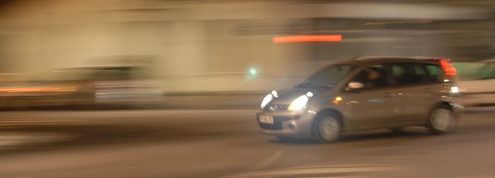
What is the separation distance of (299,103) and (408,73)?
2261mm

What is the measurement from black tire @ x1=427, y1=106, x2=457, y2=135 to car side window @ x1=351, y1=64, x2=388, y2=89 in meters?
1.28

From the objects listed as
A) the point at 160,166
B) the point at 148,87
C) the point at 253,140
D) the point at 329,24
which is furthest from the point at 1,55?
the point at 160,166

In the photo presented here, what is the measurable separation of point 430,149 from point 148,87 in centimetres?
1137

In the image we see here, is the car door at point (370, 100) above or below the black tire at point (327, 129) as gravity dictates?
above

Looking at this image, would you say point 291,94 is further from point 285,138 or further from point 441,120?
point 441,120

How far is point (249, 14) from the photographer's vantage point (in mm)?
24875

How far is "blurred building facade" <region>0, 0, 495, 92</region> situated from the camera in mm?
24781

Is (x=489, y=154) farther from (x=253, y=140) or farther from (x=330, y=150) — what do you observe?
(x=253, y=140)

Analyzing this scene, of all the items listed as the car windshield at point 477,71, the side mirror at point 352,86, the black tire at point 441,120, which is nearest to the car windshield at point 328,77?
the side mirror at point 352,86

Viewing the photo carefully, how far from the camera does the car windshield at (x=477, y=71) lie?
16812mm

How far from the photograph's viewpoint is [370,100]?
11.1 metres

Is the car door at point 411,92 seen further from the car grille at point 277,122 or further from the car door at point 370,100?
the car grille at point 277,122

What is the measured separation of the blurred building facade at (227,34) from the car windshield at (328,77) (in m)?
12.7

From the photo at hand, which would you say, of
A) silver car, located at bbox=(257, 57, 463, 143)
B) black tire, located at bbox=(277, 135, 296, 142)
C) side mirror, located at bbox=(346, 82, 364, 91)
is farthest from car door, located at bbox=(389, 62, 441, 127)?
black tire, located at bbox=(277, 135, 296, 142)
